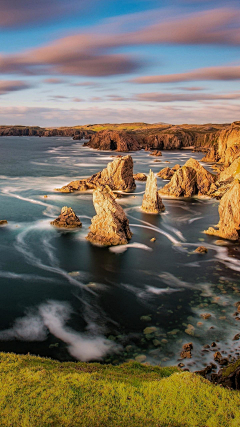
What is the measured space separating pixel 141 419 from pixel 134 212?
5871 cm

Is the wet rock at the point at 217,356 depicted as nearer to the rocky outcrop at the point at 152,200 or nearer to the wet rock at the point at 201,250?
the wet rock at the point at 201,250

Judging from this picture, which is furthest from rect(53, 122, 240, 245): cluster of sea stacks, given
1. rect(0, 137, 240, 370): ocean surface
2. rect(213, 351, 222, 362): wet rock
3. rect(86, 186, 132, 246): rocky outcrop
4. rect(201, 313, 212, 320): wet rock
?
rect(213, 351, 222, 362): wet rock

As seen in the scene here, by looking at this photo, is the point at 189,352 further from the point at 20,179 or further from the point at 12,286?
the point at 20,179

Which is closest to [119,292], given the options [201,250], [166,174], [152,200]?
[201,250]

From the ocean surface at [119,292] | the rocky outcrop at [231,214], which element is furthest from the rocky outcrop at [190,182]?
Result: the rocky outcrop at [231,214]

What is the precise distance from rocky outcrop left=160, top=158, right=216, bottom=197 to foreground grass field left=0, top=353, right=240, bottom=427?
243ft

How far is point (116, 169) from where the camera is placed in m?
100

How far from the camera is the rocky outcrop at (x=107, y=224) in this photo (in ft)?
173

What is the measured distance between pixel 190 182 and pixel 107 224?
46.0 m

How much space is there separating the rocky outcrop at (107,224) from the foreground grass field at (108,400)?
3275cm

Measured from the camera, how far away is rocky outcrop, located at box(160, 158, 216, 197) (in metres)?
91.0

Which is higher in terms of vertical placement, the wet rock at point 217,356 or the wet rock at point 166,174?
the wet rock at point 166,174

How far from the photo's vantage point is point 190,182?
9219cm

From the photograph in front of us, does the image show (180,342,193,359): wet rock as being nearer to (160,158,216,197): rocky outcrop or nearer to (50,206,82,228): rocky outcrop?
(50,206,82,228): rocky outcrop
